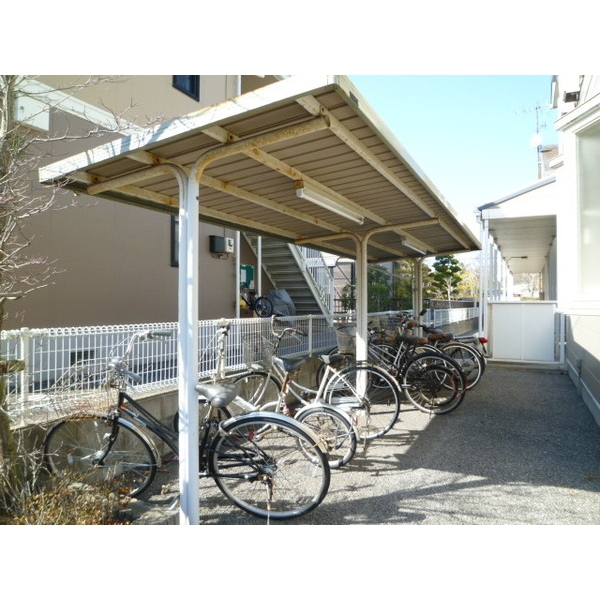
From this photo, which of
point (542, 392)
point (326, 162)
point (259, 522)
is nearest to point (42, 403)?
point (259, 522)

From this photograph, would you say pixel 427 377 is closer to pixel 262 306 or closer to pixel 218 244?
pixel 218 244

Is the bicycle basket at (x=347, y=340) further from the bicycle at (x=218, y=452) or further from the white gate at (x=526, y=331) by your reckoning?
the white gate at (x=526, y=331)

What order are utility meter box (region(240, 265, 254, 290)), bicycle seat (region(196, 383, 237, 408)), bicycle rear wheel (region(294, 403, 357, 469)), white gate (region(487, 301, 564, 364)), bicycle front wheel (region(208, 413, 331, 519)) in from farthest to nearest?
utility meter box (region(240, 265, 254, 290)) → white gate (region(487, 301, 564, 364)) → bicycle rear wheel (region(294, 403, 357, 469)) → bicycle front wheel (region(208, 413, 331, 519)) → bicycle seat (region(196, 383, 237, 408))

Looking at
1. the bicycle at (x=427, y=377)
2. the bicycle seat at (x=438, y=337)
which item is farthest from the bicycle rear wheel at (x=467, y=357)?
the bicycle at (x=427, y=377)

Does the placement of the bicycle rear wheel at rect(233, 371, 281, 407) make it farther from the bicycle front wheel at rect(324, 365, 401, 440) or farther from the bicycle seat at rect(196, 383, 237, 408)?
the bicycle seat at rect(196, 383, 237, 408)

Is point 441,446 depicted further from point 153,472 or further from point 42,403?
point 42,403

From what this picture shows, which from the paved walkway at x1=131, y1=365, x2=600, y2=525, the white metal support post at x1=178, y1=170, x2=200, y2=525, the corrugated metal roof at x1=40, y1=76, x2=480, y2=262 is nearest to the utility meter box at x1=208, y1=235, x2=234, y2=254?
the corrugated metal roof at x1=40, y1=76, x2=480, y2=262

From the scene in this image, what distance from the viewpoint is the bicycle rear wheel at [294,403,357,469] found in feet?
11.4

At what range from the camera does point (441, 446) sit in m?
4.13

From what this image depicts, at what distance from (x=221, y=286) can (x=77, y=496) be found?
19.9 ft

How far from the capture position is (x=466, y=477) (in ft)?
11.2

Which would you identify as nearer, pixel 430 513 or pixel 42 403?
pixel 430 513

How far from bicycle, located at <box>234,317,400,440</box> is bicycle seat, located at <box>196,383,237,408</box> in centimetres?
99

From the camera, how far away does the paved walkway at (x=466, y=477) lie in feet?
9.29
